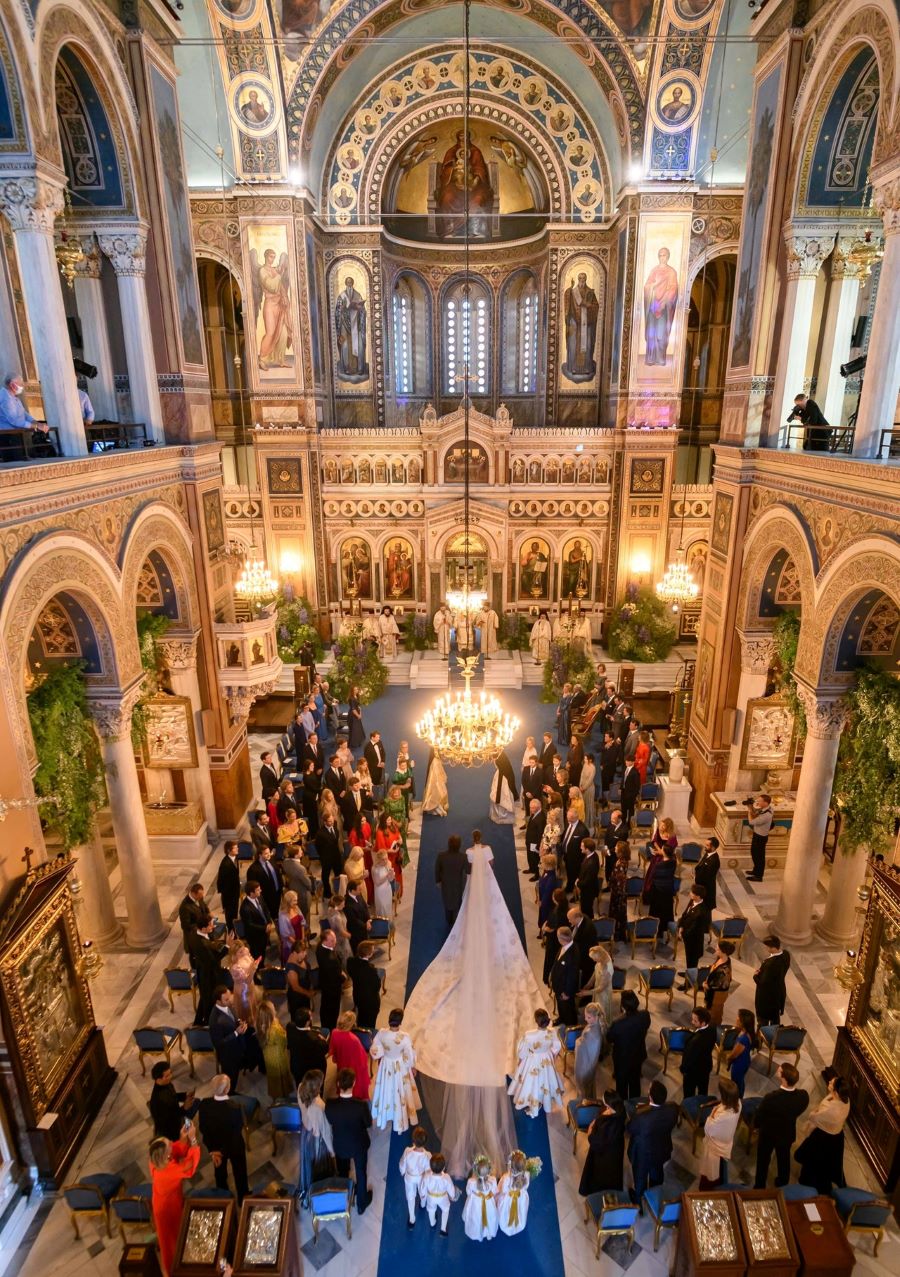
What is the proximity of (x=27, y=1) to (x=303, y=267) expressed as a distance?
39.3 ft

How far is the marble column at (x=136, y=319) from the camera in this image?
33.8 feet

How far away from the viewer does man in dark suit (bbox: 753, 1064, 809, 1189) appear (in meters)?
6.40

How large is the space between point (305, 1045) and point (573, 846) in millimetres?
4185

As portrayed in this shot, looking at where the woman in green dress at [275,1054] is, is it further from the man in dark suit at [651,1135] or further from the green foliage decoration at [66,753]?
the man in dark suit at [651,1135]

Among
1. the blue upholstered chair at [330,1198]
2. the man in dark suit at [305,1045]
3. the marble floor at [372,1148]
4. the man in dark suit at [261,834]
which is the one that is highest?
the man in dark suit at [261,834]

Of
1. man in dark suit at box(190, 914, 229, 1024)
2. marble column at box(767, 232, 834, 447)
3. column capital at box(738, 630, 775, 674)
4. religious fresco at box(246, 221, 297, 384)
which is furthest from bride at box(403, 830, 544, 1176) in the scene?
religious fresco at box(246, 221, 297, 384)

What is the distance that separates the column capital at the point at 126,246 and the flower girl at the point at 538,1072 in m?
10.1

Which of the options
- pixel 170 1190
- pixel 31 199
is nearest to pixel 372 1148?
pixel 170 1190

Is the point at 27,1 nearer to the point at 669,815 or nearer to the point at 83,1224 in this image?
the point at 83,1224

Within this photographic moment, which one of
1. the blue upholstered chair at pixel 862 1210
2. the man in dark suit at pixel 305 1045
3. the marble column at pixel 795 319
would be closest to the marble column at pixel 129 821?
the man in dark suit at pixel 305 1045

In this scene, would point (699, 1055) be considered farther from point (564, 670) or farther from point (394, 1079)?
point (564, 670)

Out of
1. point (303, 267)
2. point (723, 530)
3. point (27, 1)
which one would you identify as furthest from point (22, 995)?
point (303, 267)

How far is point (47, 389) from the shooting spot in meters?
8.59

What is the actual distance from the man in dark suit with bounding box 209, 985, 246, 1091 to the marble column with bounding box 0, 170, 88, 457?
5.85 metres
